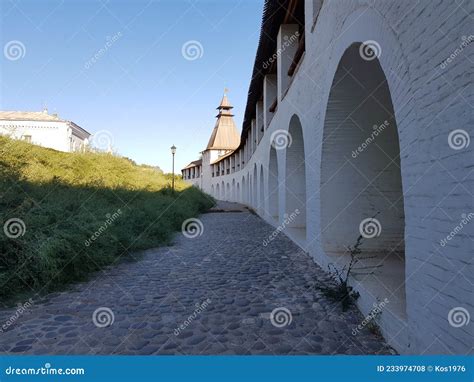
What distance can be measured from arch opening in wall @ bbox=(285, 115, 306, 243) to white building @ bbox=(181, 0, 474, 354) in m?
0.04

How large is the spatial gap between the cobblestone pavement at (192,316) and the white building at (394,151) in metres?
0.54

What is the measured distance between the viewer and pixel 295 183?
888 centimetres

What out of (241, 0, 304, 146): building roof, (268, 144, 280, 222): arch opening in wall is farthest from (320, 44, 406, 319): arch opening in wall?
(268, 144, 280, 222): arch opening in wall

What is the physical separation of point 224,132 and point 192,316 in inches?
1677

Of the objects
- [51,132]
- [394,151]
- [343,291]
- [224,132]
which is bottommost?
[343,291]

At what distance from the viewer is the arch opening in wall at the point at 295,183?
8.54 m

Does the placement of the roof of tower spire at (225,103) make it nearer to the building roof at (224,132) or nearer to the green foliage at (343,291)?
the building roof at (224,132)

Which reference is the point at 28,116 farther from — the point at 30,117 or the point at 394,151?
the point at 394,151

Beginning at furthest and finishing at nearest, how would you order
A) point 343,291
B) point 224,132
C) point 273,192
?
1. point 224,132
2. point 273,192
3. point 343,291

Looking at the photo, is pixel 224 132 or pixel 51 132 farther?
pixel 224 132

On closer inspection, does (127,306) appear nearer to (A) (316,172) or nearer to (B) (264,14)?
(A) (316,172)

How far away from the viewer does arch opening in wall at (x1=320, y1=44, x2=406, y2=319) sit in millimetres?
4551

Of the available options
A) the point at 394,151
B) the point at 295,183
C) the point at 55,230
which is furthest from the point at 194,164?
the point at 394,151

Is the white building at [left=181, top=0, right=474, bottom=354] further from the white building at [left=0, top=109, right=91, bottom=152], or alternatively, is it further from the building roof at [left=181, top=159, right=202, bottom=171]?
the building roof at [left=181, top=159, right=202, bottom=171]
